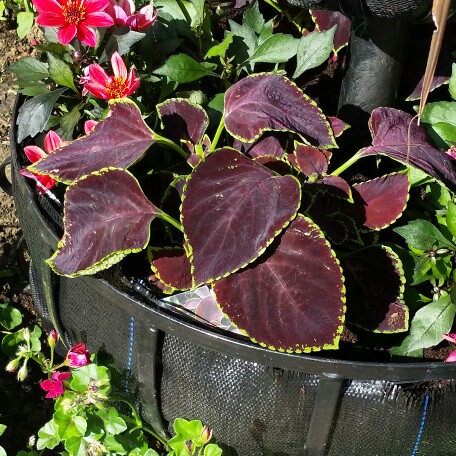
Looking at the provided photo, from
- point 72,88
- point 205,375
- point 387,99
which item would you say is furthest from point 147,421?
point 387,99

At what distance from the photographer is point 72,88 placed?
1.27 meters

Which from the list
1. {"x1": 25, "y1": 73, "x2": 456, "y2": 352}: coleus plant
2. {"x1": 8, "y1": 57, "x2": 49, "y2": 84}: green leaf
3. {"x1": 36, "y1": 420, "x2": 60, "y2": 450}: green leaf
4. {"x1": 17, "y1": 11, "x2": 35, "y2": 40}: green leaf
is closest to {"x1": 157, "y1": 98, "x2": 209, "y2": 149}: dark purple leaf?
{"x1": 25, "y1": 73, "x2": 456, "y2": 352}: coleus plant

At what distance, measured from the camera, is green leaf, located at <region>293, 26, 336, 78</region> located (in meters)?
1.27

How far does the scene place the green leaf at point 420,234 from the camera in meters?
1.17

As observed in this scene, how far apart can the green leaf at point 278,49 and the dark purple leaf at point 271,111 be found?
151 mm

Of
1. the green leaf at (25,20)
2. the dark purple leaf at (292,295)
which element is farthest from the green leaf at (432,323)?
the green leaf at (25,20)

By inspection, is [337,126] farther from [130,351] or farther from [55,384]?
[55,384]

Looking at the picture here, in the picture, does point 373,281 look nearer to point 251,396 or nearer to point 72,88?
point 251,396

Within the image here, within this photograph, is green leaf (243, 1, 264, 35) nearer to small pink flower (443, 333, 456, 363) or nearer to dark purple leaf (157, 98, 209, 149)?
dark purple leaf (157, 98, 209, 149)

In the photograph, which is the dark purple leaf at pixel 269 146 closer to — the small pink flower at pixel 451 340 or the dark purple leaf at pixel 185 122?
the dark purple leaf at pixel 185 122

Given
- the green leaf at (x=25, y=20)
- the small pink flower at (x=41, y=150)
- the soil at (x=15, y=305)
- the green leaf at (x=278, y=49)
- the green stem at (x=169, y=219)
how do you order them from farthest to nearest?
the green leaf at (x=25, y=20)
the soil at (x=15, y=305)
the green leaf at (x=278, y=49)
the small pink flower at (x=41, y=150)
the green stem at (x=169, y=219)

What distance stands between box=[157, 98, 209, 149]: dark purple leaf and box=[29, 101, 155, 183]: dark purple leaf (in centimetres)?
10

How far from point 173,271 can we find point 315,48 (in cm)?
47

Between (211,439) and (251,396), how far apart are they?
0.63 ft
